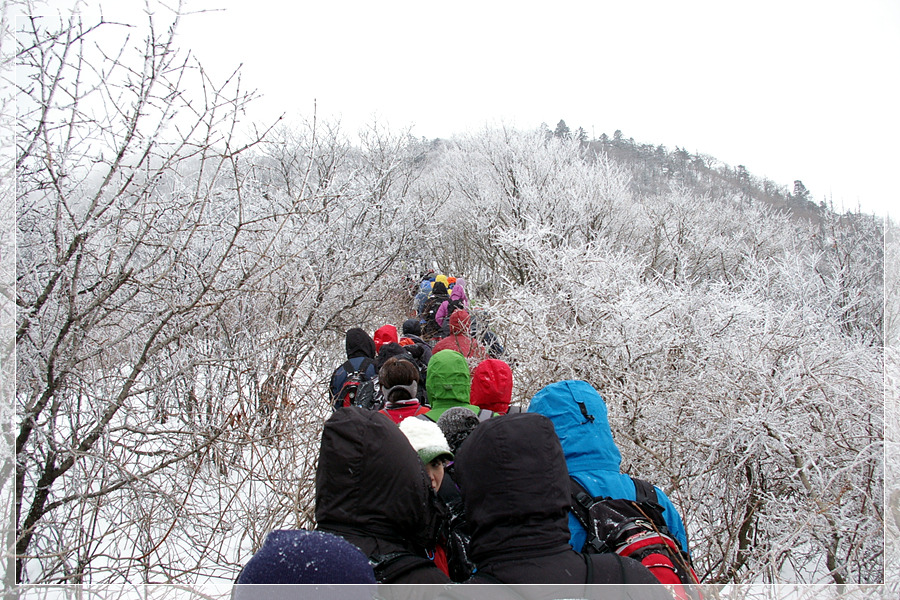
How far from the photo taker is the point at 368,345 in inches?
186

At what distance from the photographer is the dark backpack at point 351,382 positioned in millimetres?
4246

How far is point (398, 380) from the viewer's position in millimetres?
3180

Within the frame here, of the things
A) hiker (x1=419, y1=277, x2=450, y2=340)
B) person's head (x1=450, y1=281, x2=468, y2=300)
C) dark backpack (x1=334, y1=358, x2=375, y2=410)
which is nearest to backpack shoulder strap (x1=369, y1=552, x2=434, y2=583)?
dark backpack (x1=334, y1=358, x2=375, y2=410)

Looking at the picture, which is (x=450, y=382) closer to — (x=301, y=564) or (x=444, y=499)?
(x=444, y=499)

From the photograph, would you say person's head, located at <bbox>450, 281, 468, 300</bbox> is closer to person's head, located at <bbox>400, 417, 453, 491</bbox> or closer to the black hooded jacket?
the black hooded jacket

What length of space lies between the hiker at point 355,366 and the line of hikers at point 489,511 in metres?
2.56

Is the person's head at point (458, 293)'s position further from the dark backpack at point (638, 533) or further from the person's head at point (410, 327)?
the dark backpack at point (638, 533)

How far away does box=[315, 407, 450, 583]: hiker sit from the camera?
143 cm

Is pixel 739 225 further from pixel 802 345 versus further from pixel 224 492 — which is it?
pixel 224 492

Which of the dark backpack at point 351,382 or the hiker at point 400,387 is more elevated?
the hiker at point 400,387

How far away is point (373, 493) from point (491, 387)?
1504 millimetres

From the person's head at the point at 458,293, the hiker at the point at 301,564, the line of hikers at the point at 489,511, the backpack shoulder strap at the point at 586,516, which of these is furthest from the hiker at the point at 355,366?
the person's head at the point at 458,293

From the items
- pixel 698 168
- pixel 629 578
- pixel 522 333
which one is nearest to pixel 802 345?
pixel 522 333

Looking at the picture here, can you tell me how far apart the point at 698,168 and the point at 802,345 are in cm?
3071
